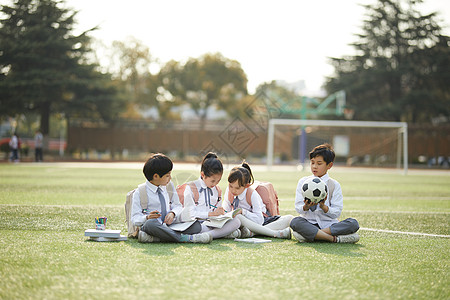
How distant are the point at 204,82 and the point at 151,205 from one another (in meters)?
40.0

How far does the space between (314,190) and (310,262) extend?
1.10 m

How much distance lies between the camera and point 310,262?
4.28m

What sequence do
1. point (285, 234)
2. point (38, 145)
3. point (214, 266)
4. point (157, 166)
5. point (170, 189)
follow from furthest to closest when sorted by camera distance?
point (38, 145) → point (285, 234) → point (170, 189) → point (157, 166) → point (214, 266)

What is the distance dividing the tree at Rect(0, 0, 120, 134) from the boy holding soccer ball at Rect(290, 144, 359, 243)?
2845cm

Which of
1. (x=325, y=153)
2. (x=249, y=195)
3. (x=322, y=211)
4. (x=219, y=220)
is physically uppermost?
(x=325, y=153)

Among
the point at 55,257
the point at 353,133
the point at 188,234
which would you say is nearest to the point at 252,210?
the point at 188,234

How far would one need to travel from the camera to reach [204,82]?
44.8 meters

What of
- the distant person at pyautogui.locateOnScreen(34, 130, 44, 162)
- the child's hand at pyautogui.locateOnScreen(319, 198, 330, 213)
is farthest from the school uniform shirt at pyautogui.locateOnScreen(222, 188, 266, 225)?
the distant person at pyautogui.locateOnScreen(34, 130, 44, 162)

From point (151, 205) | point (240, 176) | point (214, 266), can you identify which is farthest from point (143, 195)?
point (214, 266)

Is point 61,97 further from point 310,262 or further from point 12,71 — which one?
point 310,262

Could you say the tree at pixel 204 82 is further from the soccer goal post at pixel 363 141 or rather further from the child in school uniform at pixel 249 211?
the child in school uniform at pixel 249 211

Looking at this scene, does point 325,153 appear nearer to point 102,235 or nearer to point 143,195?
point 143,195

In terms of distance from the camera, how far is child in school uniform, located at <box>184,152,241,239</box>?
18.2ft

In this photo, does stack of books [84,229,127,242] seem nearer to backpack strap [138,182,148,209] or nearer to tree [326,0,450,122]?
backpack strap [138,182,148,209]
